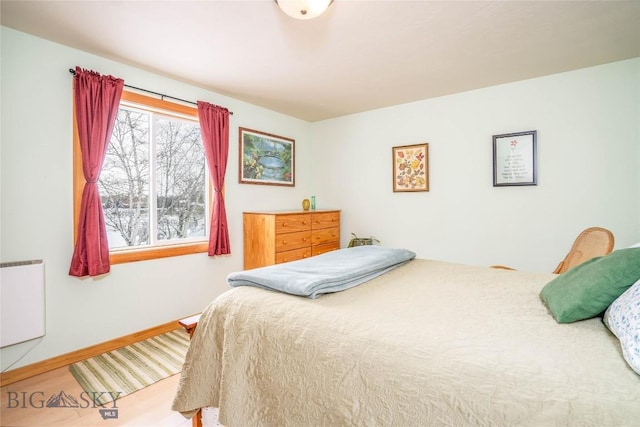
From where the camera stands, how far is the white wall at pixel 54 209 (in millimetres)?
2191

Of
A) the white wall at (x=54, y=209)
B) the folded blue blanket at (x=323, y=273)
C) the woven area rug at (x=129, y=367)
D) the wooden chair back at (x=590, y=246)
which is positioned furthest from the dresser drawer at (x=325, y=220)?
the wooden chair back at (x=590, y=246)

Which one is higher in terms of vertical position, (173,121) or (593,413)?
(173,121)

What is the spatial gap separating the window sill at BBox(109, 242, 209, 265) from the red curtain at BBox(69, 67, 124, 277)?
0.58 feet

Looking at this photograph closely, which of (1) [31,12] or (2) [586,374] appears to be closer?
(2) [586,374]

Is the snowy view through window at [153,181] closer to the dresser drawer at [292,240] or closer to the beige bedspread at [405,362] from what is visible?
the dresser drawer at [292,240]

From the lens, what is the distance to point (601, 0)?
1892mm

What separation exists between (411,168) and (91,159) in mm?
3340

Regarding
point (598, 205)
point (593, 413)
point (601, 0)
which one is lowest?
point (593, 413)

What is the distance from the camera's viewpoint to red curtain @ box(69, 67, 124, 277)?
241cm

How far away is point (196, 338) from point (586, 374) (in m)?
1.50

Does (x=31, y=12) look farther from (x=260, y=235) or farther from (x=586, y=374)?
(x=586, y=374)

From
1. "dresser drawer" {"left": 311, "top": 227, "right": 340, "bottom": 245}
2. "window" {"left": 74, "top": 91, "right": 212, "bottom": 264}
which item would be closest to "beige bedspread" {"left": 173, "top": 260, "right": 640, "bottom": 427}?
"window" {"left": 74, "top": 91, "right": 212, "bottom": 264}

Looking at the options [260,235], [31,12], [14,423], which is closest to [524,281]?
[260,235]

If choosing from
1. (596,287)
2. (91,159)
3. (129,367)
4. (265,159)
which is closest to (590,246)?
(596,287)
